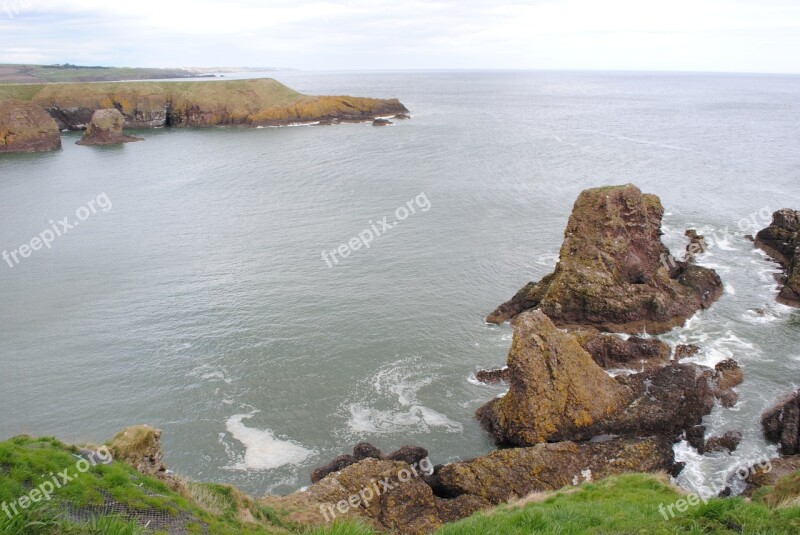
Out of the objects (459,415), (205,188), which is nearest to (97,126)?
(205,188)

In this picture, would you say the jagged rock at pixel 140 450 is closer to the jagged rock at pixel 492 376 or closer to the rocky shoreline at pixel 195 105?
the jagged rock at pixel 492 376

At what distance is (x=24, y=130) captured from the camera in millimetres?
113812

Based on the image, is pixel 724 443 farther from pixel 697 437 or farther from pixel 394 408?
pixel 394 408

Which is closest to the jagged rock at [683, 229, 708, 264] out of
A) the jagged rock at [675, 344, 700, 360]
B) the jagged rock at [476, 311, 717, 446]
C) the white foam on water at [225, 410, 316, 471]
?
the jagged rock at [675, 344, 700, 360]

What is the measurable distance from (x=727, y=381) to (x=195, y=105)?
147784mm

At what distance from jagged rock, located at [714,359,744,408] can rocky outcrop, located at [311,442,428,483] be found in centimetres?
Answer: 1888

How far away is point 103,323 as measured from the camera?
4278cm

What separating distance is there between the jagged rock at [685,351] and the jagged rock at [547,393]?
8.29m

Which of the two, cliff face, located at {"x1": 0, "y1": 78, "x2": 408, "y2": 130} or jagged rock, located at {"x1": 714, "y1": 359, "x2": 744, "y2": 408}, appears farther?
cliff face, located at {"x1": 0, "y1": 78, "x2": 408, "y2": 130}

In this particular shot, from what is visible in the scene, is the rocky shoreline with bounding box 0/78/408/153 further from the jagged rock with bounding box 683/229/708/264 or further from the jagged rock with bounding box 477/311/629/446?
the jagged rock with bounding box 477/311/629/446

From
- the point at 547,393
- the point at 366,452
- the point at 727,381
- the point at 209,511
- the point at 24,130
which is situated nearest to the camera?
the point at 209,511

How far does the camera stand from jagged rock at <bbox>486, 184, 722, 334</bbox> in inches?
1640

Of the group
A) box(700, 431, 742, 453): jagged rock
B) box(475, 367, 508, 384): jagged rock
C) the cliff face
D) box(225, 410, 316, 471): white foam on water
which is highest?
the cliff face

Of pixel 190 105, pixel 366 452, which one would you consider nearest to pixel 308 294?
pixel 366 452
